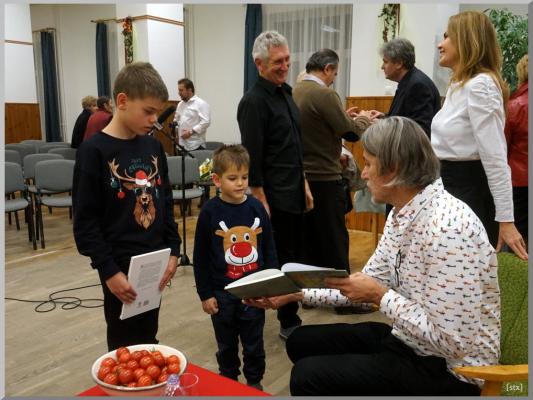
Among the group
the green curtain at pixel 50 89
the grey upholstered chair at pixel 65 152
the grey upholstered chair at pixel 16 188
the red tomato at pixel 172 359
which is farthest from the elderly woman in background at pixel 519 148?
the green curtain at pixel 50 89

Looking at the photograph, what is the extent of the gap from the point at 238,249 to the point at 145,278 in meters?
0.45

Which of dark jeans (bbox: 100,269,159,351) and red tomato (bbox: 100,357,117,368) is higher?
red tomato (bbox: 100,357,117,368)

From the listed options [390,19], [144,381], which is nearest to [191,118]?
[390,19]

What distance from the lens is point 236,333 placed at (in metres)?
2.12

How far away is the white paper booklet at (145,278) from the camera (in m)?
1.70

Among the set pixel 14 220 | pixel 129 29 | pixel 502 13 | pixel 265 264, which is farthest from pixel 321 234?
pixel 129 29

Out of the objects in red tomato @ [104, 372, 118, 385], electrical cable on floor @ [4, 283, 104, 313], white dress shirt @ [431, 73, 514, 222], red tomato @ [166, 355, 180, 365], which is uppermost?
white dress shirt @ [431, 73, 514, 222]

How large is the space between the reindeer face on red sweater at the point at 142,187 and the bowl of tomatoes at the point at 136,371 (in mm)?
558

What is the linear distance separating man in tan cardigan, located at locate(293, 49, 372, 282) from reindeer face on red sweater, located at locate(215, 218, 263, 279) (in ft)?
3.16

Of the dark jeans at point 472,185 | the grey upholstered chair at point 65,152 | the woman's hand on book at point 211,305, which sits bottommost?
the woman's hand on book at point 211,305

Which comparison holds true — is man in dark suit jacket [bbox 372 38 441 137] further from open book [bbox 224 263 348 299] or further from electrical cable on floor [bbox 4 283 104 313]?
electrical cable on floor [bbox 4 283 104 313]

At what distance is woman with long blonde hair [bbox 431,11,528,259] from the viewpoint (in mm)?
1994

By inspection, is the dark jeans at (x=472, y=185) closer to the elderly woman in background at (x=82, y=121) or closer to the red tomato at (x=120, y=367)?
the red tomato at (x=120, y=367)

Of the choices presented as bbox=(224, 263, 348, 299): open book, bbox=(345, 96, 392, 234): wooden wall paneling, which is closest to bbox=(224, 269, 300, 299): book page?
bbox=(224, 263, 348, 299): open book
